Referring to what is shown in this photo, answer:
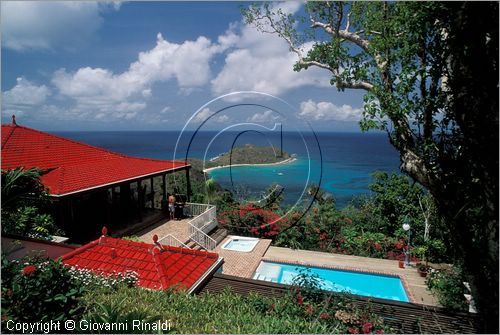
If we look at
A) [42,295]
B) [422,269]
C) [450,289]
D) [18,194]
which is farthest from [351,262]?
[18,194]

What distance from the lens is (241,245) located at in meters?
13.5

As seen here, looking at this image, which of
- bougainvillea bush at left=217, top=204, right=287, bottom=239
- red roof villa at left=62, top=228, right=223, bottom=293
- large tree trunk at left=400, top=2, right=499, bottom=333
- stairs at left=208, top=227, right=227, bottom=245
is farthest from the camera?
bougainvillea bush at left=217, top=204, right=287, bottom=239

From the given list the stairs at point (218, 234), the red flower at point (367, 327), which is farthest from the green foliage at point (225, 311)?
the stairs at point (218, 234)

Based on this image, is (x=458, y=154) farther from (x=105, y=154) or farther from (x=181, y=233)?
(x=105, y=154)

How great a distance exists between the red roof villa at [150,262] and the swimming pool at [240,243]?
16.3 feet

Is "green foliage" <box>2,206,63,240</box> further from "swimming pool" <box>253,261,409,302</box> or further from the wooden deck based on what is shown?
"swimming pool" <box>253,261,409,302</box>

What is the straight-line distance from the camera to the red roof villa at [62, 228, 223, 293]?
6.71 metres

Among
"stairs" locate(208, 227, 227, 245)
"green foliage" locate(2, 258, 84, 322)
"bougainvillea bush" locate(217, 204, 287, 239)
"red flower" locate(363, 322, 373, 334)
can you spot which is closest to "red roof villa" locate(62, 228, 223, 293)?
"green foliage" locate(2, 258, 84, 322)

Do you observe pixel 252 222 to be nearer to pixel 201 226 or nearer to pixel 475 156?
pixel 201 226

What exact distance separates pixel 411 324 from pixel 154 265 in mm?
5335

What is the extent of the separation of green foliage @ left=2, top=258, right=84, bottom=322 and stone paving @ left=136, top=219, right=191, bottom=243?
8330 millimetres

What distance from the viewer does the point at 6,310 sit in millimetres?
3869

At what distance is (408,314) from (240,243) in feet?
27.6

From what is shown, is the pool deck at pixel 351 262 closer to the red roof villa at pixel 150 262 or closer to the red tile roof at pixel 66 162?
the red roof villa at pixel 150 262
